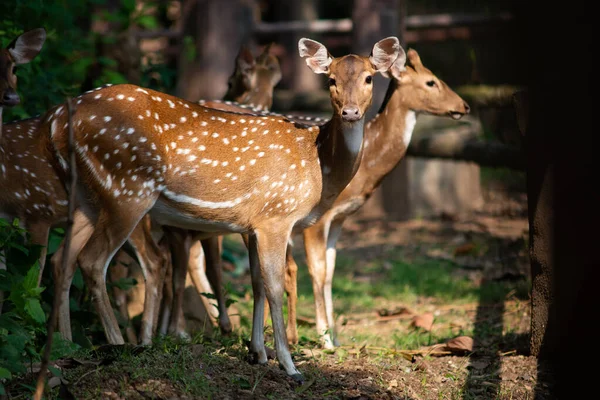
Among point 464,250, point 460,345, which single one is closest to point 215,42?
point 464,250

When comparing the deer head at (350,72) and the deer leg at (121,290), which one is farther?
the deer leg at (121,290)

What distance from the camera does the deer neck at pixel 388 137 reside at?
7402 millimetres

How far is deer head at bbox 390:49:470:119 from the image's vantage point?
7.55 m

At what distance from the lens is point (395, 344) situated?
6852 millimetres

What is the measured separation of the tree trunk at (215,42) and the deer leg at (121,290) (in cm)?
612

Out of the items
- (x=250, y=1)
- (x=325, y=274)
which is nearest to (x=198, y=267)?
(x=325, y=274)

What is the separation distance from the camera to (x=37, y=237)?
19.4 feet

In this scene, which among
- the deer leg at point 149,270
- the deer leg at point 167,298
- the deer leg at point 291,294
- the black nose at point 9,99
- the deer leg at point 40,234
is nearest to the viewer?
the black nose at point 9,99

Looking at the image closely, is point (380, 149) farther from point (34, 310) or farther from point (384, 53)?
point (34, 310)

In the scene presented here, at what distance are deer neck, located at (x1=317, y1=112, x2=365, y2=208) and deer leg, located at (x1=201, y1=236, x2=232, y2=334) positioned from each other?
→ 53.5 inches

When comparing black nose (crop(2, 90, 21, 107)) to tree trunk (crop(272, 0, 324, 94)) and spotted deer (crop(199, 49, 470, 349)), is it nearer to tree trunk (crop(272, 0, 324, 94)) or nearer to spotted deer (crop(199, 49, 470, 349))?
spotted deer (crop(199, 49, 470, 349))

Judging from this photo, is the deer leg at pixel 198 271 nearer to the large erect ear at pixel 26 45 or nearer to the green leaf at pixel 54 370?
the large erect ear at pixel 26 45

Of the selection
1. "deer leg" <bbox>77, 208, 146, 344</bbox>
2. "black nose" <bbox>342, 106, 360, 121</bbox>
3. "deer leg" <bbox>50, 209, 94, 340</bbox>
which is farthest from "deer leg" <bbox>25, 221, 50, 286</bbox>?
"black nose" <bbox>342, 106, 360, 121</bbox>

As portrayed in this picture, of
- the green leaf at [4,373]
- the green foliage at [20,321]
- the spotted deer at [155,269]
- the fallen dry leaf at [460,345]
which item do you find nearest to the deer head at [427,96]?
the spotted deer at [155,269]
